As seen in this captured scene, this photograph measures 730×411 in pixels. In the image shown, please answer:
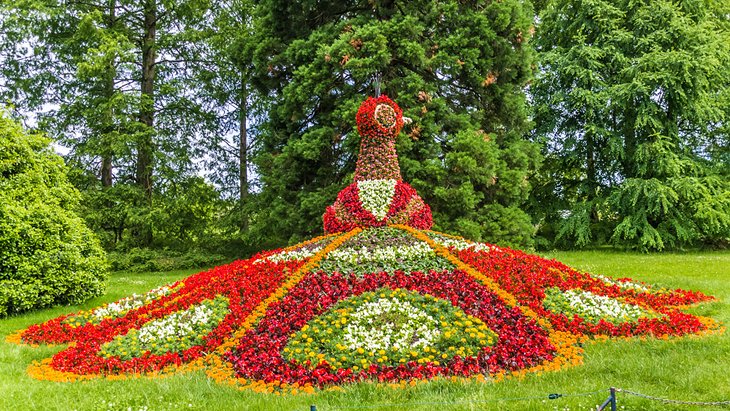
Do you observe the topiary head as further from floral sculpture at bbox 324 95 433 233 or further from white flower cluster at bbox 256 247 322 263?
white flower cluster at bbox 256 247 322 263

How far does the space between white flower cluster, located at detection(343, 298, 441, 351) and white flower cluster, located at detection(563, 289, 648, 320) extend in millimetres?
2381

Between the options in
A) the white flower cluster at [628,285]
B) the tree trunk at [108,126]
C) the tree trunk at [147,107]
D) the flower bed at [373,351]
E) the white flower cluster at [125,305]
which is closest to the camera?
the flower bed at [373,351]

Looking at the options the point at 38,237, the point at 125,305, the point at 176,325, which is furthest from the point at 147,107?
the point at 176,325

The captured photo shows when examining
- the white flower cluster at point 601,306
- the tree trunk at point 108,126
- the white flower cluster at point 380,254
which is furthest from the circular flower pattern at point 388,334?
the tree trunk at point 108,126

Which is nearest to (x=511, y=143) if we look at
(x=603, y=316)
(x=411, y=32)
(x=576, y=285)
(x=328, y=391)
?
(x=411, y=32)

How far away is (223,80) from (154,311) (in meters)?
14.6

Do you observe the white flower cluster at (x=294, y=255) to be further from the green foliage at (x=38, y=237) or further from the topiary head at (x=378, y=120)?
the green foliage at (x=38, y=237)

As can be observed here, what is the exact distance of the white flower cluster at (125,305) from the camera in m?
7.96

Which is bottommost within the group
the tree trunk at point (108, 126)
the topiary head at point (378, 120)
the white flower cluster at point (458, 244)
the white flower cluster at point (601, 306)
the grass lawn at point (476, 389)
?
the grass lawn at point (476, 389)

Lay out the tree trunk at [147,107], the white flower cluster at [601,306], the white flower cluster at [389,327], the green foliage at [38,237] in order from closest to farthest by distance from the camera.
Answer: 1. the white flower cluster at [389,327]
2. the white flower cluster at [601,306]
3. the green foliage at [38,237]
4. the tree trunk at [147,107]

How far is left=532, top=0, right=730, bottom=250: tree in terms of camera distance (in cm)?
1692

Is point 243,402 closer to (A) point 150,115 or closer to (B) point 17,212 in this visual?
(B) point 17,212

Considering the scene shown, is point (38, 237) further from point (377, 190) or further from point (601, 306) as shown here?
point (601, 306)

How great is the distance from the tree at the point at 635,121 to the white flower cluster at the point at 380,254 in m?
11.7
